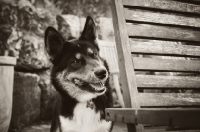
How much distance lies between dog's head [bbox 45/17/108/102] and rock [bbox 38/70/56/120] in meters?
1.29

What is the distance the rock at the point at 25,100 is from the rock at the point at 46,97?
15cm

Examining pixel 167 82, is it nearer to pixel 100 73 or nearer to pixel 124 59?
pixel 124 59

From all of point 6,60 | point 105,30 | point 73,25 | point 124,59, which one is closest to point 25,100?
point 6,60

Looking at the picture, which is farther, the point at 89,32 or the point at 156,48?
the point at 89,32

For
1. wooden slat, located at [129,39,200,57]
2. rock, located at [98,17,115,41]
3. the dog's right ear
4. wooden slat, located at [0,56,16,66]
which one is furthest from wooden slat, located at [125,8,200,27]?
rock, located at [98,17,115,41]

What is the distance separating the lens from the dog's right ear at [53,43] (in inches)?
75.7

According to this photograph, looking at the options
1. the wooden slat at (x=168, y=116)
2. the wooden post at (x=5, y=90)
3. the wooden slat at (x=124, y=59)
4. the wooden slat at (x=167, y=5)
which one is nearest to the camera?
the wooden slat at (x=168, y=116)

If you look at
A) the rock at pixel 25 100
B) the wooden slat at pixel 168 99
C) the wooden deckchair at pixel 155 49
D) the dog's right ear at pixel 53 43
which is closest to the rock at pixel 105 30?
the rock at pixel 25 100

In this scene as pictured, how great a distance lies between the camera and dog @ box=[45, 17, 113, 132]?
1.78 meters

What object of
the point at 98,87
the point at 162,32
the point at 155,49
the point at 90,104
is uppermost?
the point at 162,32

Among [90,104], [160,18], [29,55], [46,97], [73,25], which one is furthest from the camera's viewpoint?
[73,25]

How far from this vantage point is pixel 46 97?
10.5 feet

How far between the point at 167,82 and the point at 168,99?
A: 119mm

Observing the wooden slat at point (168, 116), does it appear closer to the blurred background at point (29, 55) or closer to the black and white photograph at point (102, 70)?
the black and white photograph at point (102, 70)
